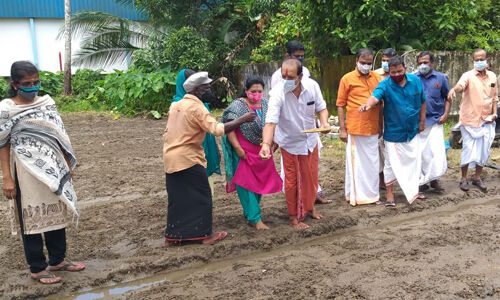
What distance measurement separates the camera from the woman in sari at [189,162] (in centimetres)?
418

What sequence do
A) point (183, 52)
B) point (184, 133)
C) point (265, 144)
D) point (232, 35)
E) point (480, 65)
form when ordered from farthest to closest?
point (232, 35), point (183, 52), point (480, 65), point (265, 144), point (184, 133)

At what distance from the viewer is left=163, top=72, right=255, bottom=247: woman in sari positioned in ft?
13.7

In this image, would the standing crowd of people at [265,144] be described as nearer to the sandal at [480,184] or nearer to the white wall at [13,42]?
the sandal at [480,184]

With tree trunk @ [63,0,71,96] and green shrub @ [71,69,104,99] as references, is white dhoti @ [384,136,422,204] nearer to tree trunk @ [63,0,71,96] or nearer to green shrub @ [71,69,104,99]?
green shrub @ [71,69,104,99]

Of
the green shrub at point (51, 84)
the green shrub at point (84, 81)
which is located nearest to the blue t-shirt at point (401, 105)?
the green shrub at point (84, 81)

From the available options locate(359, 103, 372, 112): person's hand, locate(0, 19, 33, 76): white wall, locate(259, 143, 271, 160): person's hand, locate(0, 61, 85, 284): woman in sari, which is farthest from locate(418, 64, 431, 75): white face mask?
locate(0, 19, 33, 76): white wall

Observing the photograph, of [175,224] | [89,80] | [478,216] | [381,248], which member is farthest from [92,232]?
[89,80]

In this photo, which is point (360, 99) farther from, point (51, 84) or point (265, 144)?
point (51, 84)

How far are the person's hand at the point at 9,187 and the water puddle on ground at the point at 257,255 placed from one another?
84cm

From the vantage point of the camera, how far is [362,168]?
18.3ft

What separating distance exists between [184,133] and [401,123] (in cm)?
253

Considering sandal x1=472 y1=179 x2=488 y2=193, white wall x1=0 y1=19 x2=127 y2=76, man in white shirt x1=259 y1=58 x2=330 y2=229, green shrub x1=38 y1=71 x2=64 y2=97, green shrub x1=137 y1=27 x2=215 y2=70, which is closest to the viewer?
man in white shirt x1=259 y1=58 x2=330 y2=229

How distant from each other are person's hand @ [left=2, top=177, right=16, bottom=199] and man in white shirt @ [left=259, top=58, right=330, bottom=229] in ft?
Result: 7.19

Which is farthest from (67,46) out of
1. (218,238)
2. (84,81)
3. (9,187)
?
(9,187)
